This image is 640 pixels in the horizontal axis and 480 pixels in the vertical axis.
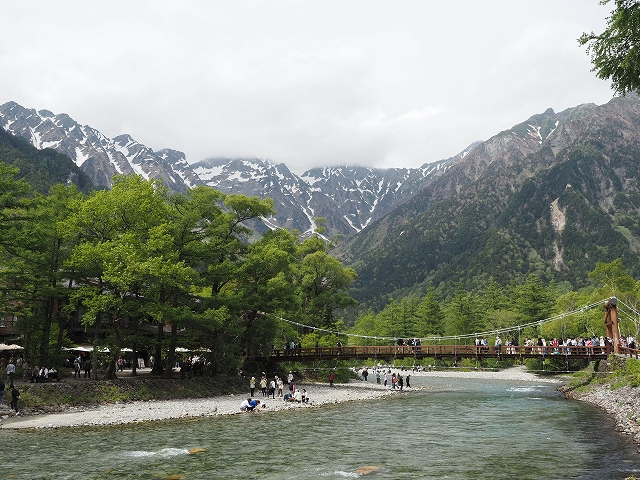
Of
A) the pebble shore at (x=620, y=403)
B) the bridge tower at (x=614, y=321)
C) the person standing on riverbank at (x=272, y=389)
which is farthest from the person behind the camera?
the bridge tower at (x=614, y=321)

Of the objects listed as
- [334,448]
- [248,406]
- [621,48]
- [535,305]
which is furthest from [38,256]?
[535,305]

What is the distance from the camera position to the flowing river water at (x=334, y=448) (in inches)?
588

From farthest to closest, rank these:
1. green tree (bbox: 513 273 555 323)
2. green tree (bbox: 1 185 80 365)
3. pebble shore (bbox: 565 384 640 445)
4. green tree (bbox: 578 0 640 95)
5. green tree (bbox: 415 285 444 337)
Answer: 1. green tree (bbox: 415 285 444 337)
2. green tree (bbox: 513 273 555 323)
3. green tree (bbox: 1 185 80 365)
4. pebble shore (bbox: 565 384 640 445)
5. green tree (bbox: 578 0 640 95)

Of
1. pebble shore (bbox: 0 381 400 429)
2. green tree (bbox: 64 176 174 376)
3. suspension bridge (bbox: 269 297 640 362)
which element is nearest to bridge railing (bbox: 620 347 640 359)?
suspension bridge (bbox: 269 297 640 362)

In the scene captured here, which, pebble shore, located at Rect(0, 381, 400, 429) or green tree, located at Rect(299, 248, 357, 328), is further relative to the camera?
green tree, located at Rect(299, 248, 357, 328)

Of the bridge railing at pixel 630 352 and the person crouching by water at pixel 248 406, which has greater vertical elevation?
the bridge railing at pixel 630 352

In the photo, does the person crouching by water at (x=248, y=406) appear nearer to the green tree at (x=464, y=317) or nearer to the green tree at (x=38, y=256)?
the green tree at (x=38, y=256)

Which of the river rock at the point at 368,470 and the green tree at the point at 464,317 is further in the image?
the green tree at the point at 464,317

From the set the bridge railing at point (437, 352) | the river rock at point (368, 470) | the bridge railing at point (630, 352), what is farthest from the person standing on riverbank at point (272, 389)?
the bridge railing at point (630, 352)

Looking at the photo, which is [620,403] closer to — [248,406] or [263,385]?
[248,406]

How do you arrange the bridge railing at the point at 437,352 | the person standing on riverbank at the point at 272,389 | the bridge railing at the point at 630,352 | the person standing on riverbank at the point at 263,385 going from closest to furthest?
the bridge railing at the point at 630,352
the person standing on riverbank at the point at 263,385
the person standing on riverbank at the point at 272,389
the bridge railing at the point at 437,352

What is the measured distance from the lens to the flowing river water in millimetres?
14930

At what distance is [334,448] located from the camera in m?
19.0

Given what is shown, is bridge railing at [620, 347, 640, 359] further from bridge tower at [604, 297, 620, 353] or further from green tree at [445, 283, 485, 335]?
green tree at [445, 283, 485, 335]
